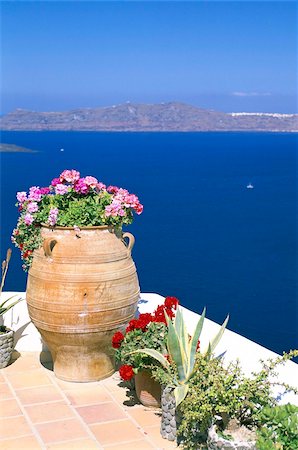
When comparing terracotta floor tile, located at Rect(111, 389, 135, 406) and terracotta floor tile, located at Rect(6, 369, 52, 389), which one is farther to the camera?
terracotta floor tile, located at Rect(6, 369, 52, 389)

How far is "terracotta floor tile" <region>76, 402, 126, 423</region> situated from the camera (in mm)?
3461

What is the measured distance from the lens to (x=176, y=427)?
319 cm

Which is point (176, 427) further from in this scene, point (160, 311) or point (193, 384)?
point (160, 311)

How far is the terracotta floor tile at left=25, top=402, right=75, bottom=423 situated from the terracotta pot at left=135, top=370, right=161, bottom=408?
412mm

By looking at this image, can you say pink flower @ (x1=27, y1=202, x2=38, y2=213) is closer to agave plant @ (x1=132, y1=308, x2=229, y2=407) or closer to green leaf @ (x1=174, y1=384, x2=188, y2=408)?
agave plant @ (x1=132, y1=308, x2=229, y2=407)

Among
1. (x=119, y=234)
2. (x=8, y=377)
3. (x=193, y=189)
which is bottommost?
(x=193, y=189)

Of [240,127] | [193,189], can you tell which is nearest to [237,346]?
[193,189]

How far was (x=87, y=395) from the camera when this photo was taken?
377cm

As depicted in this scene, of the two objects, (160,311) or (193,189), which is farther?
(193,189)

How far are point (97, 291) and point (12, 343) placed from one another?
35.6 inches

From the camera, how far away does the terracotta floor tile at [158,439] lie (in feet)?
10.3

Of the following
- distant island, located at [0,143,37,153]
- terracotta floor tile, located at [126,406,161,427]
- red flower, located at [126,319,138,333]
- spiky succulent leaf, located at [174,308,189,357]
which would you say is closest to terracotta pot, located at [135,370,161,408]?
terracotta floor tile, located at [126,406,161,427]

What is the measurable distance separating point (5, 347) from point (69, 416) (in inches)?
35.7

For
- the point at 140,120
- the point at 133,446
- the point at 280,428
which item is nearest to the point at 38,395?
the point at 133,446
